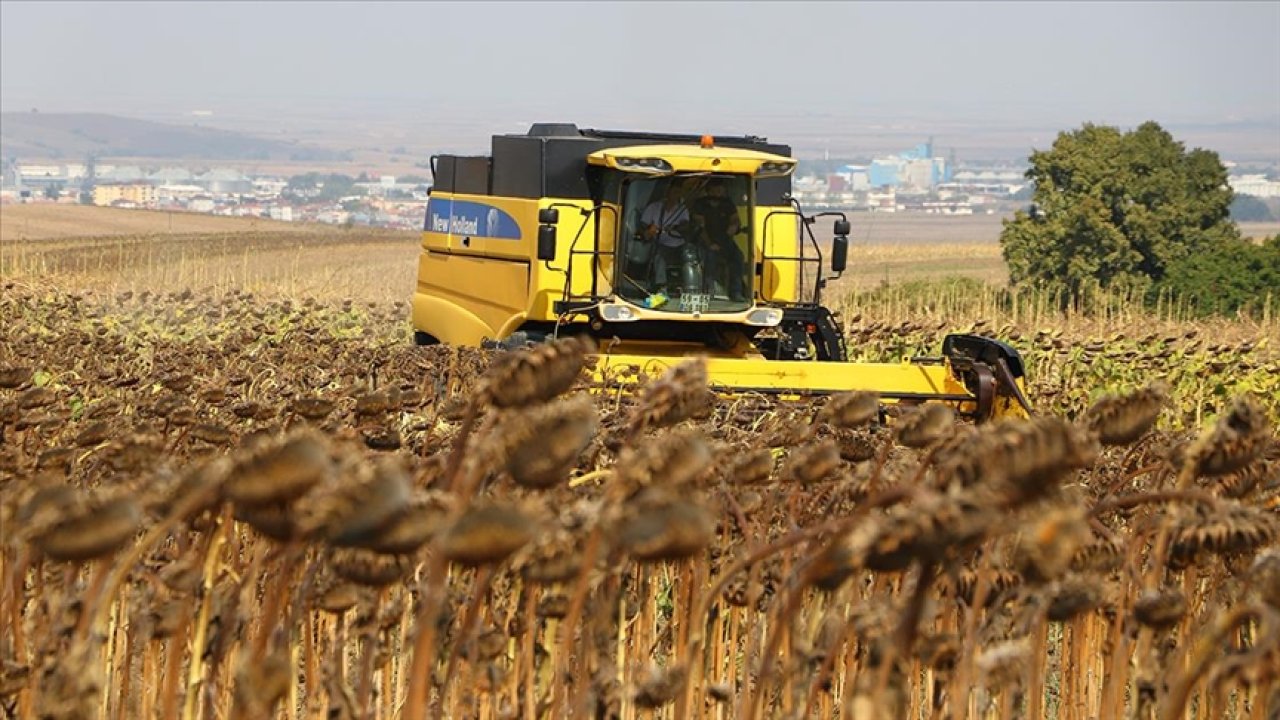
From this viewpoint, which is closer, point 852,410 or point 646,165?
point 852,410

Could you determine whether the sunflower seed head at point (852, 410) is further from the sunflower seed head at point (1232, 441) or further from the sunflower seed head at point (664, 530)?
the sunflower seed head at point (664, 530)

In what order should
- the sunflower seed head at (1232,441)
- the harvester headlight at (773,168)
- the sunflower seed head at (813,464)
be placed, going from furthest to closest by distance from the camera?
the harvester headlight at (773,168), the sunflower seed head at (813,464), the sunflower seed head at (1232,441)

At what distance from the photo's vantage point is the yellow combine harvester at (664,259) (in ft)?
43.3

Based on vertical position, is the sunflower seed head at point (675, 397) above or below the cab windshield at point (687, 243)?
above

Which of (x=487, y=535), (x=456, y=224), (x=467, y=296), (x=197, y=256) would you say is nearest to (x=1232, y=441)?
(x=487, y=535)

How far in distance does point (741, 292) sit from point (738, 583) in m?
10.0

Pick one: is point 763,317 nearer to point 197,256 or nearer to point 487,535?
point 487,535

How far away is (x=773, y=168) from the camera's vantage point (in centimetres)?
1361

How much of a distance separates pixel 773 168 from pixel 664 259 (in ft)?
3.13

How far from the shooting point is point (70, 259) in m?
35.0

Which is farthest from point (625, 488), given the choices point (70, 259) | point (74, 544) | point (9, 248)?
point (9, 248)

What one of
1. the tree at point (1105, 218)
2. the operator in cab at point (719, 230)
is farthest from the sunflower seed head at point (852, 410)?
the tree at point (1105, 218)

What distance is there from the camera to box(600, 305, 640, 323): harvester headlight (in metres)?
13.1

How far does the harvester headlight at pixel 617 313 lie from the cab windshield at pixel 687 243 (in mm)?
298
